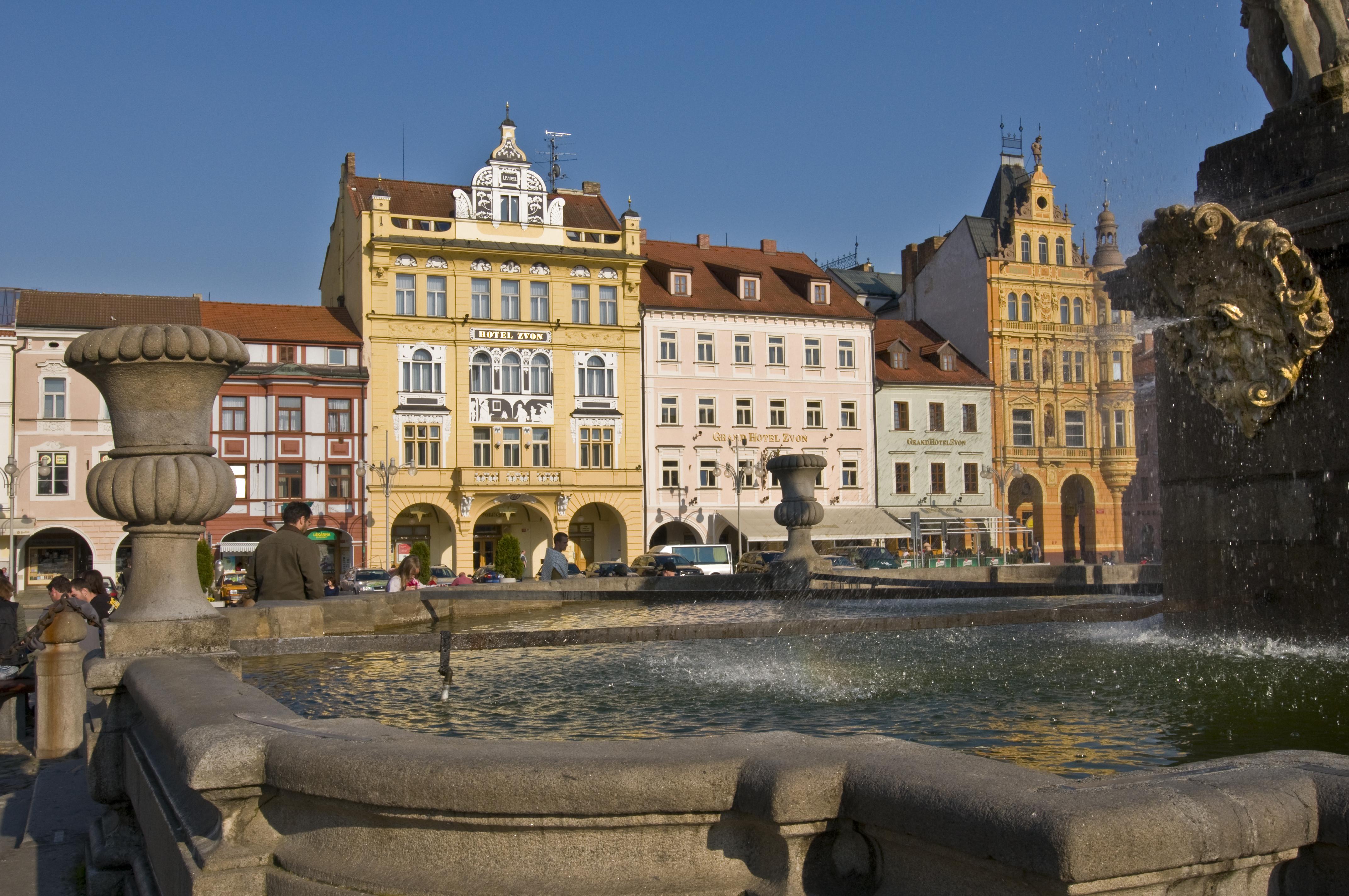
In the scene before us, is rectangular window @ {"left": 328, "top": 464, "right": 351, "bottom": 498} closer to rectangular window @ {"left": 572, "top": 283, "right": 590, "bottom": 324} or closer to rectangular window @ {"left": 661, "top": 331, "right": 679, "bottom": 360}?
rectangular window @ {"left": 572, "top": 283, "right": 590, "bottom": 324}

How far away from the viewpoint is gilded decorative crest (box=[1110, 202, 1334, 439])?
7.02 metres

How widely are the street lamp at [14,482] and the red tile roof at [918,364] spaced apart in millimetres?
33072

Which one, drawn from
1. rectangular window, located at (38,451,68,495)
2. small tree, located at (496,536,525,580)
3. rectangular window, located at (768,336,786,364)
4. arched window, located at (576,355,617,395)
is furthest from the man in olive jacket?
rectangular window, located at (768,336,786,364)

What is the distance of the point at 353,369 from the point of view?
1854 inches

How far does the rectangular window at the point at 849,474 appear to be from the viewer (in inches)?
2085

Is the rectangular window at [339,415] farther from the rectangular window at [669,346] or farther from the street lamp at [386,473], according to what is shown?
the rectangular window at [669,346]

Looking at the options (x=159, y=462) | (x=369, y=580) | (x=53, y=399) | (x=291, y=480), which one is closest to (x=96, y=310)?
(x=53, y=399)

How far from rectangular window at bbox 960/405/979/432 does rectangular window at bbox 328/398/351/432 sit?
86.3 feet

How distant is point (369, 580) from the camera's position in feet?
106

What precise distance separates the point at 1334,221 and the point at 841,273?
63.1 metres

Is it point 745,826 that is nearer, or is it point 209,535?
point 745,826

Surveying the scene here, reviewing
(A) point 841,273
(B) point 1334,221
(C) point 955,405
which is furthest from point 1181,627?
(A) point 841,273

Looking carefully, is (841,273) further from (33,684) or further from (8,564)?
(33,684)

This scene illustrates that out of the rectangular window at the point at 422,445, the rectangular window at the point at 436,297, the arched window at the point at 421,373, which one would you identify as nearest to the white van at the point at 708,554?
the rectangular window at the point at 422,445
